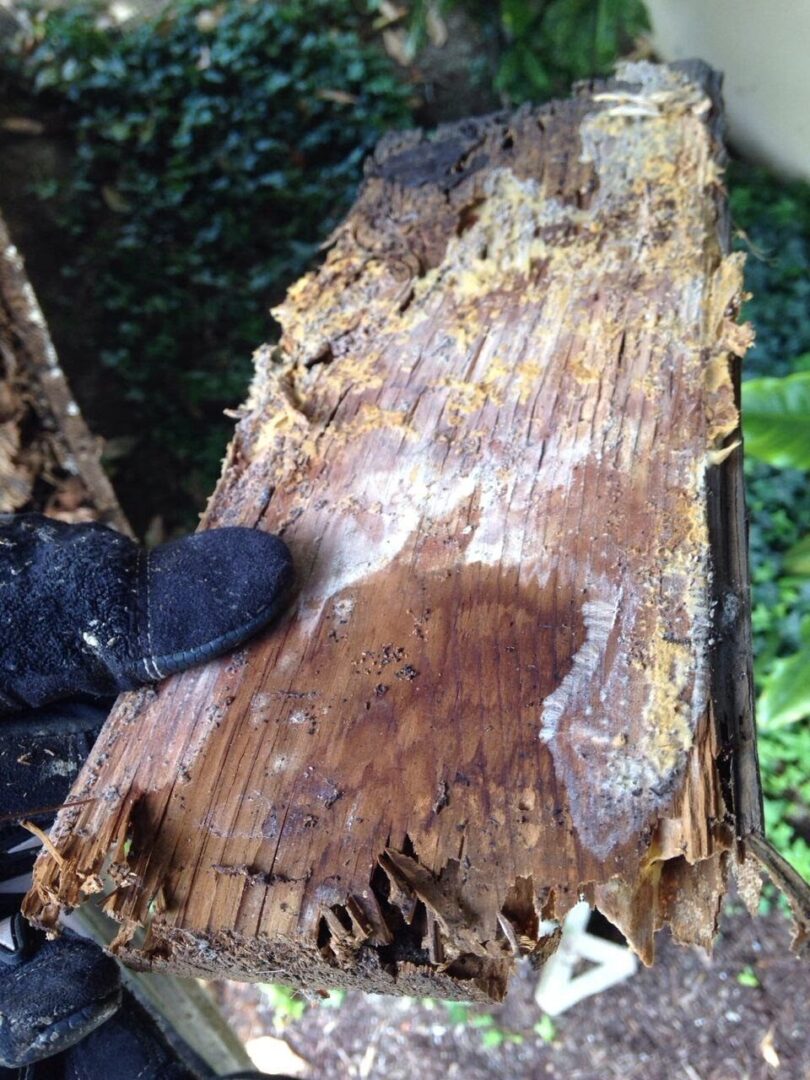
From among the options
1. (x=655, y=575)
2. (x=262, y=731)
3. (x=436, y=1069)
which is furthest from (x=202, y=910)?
(x=436, y=1069)

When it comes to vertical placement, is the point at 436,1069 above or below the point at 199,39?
below

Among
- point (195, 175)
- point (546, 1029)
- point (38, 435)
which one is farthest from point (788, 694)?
point (195, 175)

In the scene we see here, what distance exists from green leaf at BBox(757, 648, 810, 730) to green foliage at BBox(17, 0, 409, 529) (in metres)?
2.40

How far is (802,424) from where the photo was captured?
2.02 metres

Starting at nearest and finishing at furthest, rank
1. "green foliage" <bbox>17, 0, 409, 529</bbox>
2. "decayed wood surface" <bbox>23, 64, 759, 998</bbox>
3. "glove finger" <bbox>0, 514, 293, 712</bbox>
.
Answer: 1. "decayed wood surface" <bbox>23, 64, 759, 998</bbox>
2. "glove finger" <bbox>0, 514, 293, 712</bbox>
3. "green foliage" <bbox>17, 0, 409, 529</bbox>

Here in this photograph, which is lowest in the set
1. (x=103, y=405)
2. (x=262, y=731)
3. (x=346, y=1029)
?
(x=346, y=1029)

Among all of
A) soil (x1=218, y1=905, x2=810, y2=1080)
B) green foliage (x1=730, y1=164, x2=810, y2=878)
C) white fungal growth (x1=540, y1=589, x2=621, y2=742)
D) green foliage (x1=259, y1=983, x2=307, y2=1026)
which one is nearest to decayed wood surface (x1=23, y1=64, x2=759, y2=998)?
white fungal growth (x1=540, y1=589, x2=621, y2=742)

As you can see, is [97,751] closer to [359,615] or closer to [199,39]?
[359,615]

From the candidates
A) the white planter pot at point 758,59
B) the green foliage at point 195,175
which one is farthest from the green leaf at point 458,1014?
the white planter pot at point 758,59

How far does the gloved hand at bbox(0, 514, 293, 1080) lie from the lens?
103cm

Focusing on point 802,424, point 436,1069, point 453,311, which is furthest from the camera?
point 436,1069

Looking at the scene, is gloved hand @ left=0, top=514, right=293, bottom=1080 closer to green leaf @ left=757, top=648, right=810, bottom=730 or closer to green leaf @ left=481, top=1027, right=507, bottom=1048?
green leaf @ left=757, top=648, right=810, bottom=730

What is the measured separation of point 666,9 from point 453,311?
335cm

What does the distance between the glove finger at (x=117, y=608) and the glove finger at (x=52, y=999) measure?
363 mm
